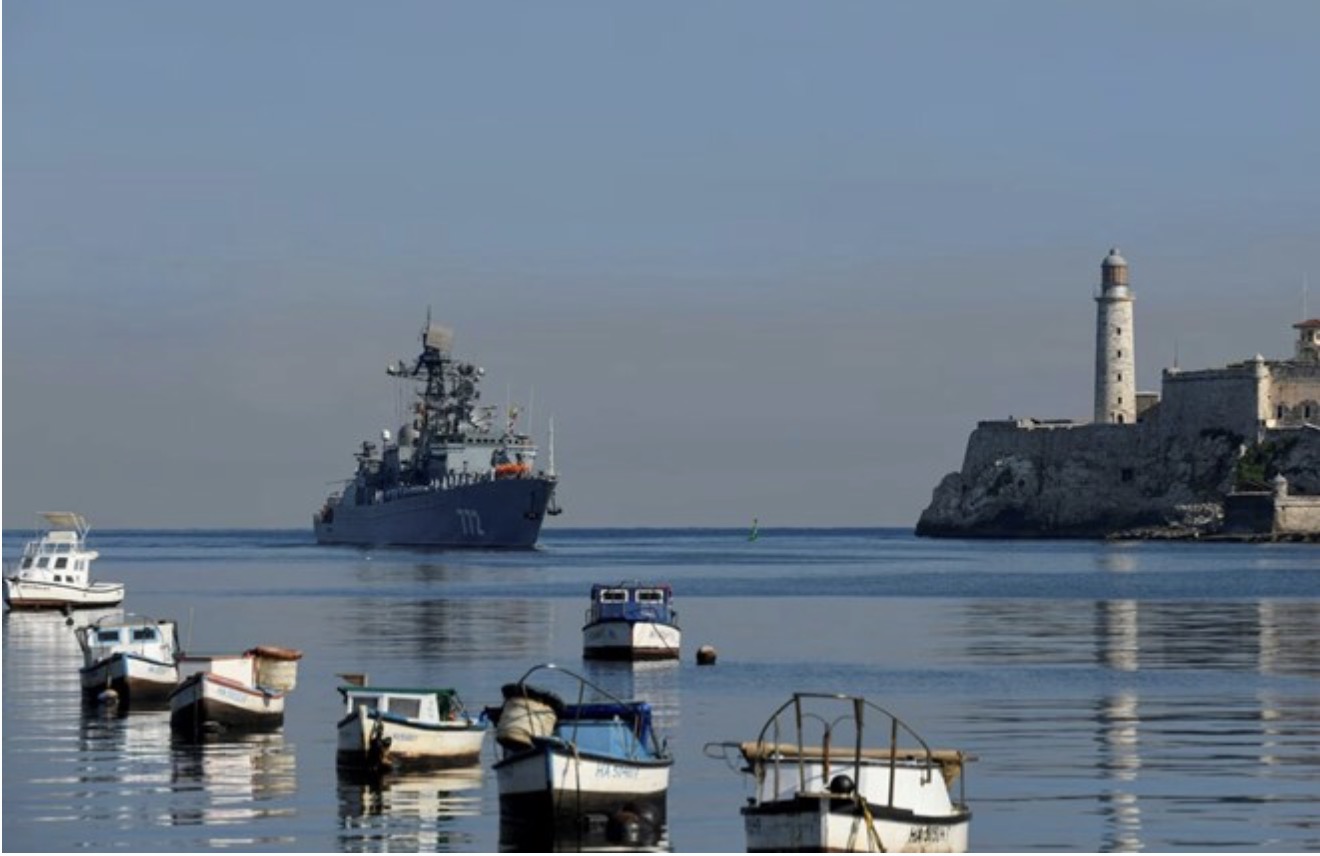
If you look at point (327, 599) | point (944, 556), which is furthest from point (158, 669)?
point (944, 556)

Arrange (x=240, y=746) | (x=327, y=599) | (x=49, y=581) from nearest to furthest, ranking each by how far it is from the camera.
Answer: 1. (x=240, y=746)
2. (x=49, y=581)
3. (x=327, y=599)

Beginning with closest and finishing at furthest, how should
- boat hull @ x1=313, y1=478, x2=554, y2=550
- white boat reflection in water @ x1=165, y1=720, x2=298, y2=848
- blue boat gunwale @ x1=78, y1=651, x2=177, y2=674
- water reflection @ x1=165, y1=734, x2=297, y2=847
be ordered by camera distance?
water reflection @ x1=165, y1=734, x2=297, y2=847
white boat reflection in water @ x1=165, y1=720, x2=298, y2=848
blue boat gunwale @ x1=78, y1=651, x2=177, y2=674
boat hull @ x1=313, y1=478, x2=554, y2=550

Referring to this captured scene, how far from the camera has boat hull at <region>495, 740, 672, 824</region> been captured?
2845 centimetres

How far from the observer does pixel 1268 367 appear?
166 meters

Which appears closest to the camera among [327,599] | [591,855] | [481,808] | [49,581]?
[591,855]

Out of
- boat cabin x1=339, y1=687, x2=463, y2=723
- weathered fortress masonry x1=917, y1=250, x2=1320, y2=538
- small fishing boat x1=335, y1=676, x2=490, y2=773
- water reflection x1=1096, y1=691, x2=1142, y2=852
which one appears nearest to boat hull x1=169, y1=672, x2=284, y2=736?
small fishing boat x1=335, y1=676, x2=490, y2=773

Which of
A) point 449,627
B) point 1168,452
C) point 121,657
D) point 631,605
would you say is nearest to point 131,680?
point 121,657

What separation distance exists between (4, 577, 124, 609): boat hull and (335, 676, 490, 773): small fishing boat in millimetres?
43894

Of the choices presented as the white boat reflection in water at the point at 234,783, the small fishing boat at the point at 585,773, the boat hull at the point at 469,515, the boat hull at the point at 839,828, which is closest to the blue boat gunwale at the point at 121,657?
the white boat reflection in water at the point at 234,783

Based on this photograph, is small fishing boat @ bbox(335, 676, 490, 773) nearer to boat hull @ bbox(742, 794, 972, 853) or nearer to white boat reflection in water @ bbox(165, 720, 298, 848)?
white boat reflection in water @ bbox(165, 720, 298, 848)

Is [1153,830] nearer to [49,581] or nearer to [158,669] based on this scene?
[158,669]

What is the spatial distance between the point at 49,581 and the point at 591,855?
52810mm

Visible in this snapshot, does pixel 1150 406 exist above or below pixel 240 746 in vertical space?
above

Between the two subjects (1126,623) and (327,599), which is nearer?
(1126,623)
